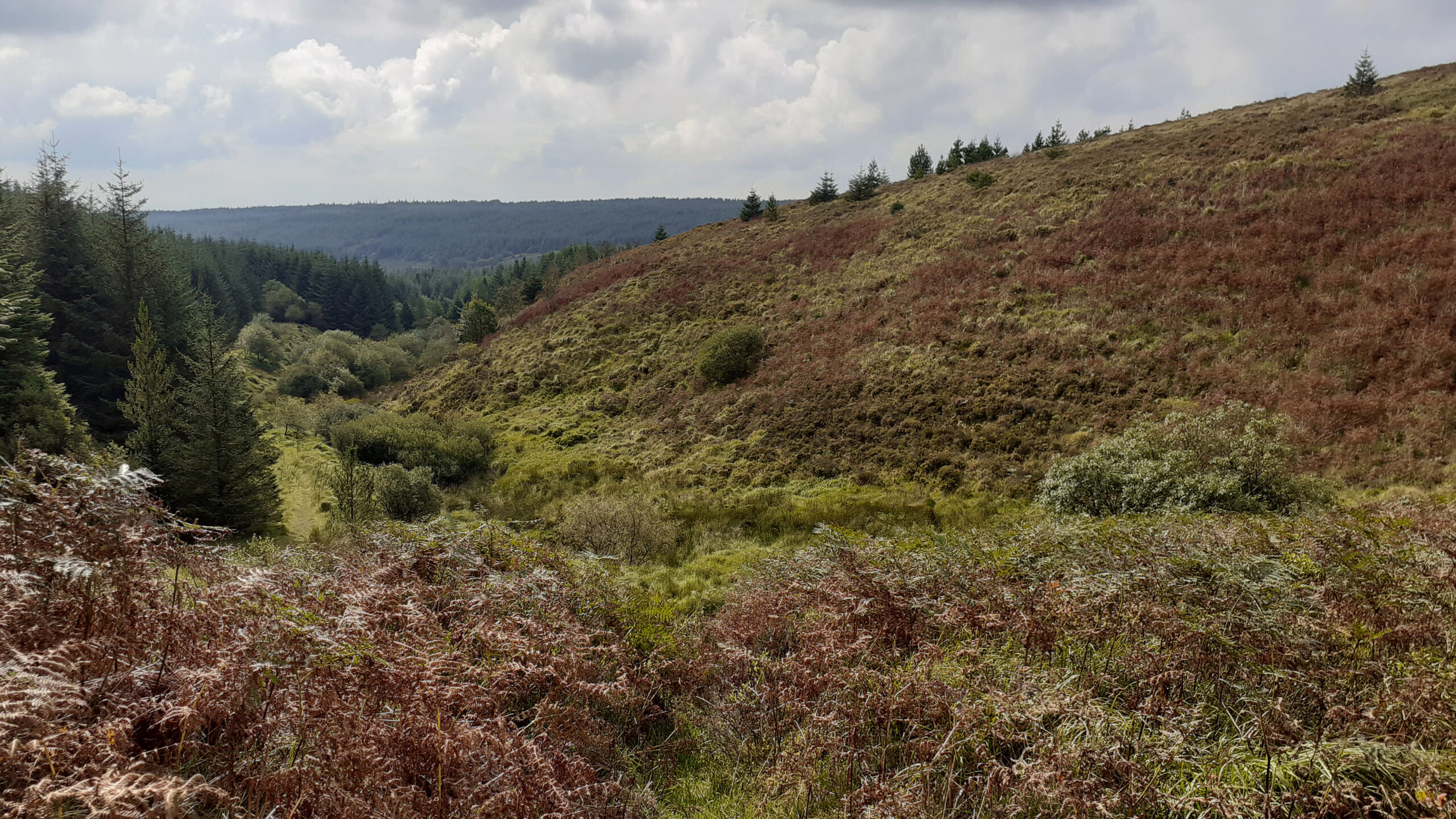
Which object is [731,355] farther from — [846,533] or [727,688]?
[727,688]

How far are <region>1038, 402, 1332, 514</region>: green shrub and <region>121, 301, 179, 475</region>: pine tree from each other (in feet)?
68.9

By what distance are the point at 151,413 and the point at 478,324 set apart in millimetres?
28101

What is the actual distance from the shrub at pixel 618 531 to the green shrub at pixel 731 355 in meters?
11.5

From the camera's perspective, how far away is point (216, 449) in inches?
619

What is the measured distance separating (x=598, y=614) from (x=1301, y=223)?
2389 centimetres

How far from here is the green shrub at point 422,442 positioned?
67.8 ft

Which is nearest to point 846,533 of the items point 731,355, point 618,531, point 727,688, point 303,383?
point 727,688

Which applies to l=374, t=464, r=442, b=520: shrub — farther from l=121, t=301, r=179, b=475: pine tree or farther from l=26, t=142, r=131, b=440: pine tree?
l=26, t=142, r=131, b=440: pine tree

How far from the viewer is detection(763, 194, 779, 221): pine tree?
4279cm

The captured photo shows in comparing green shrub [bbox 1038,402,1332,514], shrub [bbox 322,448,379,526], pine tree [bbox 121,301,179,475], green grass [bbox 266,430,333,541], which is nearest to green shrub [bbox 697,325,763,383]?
shrub [bbox 322,448,379,526]

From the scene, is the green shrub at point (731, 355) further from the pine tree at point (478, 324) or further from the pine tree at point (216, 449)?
the pine tree at point (478, 324)

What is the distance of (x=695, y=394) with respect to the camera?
24.5 metres

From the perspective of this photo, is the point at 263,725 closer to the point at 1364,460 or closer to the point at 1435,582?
the point at 1435,582

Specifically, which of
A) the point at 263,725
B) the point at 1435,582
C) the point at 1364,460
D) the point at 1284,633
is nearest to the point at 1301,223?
the point at 1364,460
